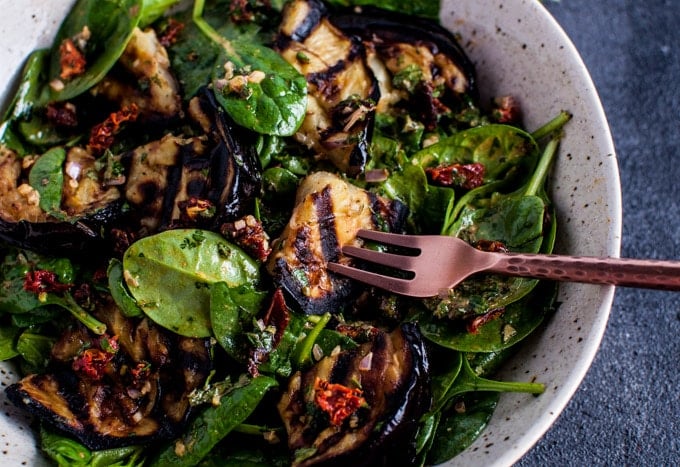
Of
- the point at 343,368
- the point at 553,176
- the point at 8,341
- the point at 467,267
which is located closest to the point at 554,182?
the point at 553,176

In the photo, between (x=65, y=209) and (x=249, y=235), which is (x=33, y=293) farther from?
(x=249, y=235)

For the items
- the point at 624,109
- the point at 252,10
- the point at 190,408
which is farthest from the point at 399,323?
the point at 624,109

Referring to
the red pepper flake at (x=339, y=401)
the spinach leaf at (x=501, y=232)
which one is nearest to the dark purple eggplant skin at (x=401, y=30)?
the spinach leaf at (x=501, y=232)

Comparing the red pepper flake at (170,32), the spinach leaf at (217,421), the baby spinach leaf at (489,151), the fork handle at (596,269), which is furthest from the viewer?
the red pepper flake at (170,32)

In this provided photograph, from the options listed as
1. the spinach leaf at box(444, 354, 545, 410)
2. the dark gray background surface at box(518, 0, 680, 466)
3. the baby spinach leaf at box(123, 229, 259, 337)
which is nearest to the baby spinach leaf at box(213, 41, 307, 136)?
the baby spinach leaf at box(123, 229, 259, 337)

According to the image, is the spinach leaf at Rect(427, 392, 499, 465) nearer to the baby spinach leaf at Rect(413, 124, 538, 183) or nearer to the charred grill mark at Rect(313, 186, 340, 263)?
the charred grill mark at Rect(313, 186, 340, 263)

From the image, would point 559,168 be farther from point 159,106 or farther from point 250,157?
point 159,106

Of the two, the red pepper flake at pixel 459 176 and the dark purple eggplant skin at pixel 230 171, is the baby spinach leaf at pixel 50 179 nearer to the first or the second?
the dark purple eggplant skin at pixel 230 171
